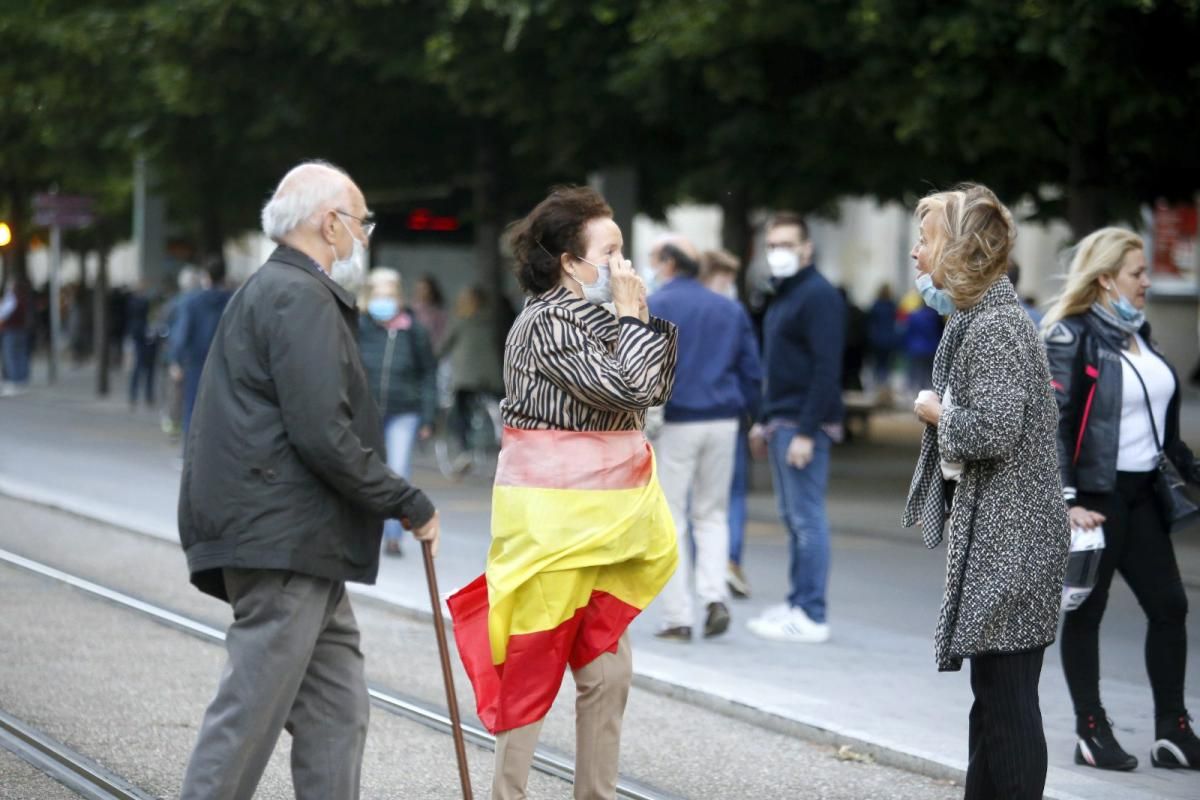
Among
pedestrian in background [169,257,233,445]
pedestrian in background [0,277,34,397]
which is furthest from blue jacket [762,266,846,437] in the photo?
pedestrian in background [0,277,34,397]

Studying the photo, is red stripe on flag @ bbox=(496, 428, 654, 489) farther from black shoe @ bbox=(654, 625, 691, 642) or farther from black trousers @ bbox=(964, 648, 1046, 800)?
black shoe @ bbox=(654, 625, 691, 642)

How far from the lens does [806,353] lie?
29.0ft

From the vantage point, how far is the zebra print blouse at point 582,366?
471 centimetres

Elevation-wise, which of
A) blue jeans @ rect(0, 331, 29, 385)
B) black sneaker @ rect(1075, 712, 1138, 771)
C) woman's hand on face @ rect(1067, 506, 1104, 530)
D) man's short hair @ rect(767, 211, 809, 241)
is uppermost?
man's short hair @ rect(767, 211, 809, 241)

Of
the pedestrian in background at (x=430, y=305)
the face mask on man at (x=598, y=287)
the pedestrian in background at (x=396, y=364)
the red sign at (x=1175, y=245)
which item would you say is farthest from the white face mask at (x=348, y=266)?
the red sign at (x=1175, y=245)

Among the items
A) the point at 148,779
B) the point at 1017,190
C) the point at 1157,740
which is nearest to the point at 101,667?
the point at 148,779

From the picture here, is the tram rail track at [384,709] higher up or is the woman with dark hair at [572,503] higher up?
the woman with dark hair at [572,503]

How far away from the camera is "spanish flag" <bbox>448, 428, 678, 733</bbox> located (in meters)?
4.79

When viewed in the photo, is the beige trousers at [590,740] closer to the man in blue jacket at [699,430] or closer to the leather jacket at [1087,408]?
the leather jacket at [1087,408]

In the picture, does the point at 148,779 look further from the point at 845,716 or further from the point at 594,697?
the point at 845,716

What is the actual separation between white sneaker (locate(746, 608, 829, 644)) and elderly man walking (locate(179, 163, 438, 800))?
438 centimetres

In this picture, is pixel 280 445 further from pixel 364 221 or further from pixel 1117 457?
pixel 1117 457

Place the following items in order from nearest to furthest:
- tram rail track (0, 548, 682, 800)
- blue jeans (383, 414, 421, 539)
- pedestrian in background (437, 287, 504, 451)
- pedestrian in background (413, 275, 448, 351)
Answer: tram rail track (0, 548, 682, 800) → blue jeans (383, 414, 421, 539) → pedestrian in background (437, 287, 504, 451) → pedestrian in background (413, 275, 448, 351)

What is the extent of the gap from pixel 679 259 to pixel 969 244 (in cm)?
445
